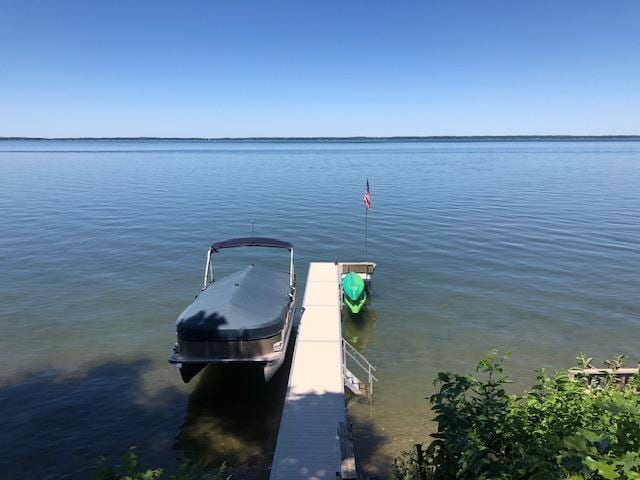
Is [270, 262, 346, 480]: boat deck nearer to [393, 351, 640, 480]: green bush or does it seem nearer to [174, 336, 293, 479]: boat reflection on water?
[174, 336, 293, 479]: boat reflection on water

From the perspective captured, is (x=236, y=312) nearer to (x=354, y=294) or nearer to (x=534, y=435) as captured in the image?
(x=354, y=294)

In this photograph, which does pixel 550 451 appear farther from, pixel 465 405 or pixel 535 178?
pixel 535 178

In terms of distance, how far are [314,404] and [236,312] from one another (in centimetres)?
370

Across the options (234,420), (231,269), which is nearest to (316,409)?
(234,420)

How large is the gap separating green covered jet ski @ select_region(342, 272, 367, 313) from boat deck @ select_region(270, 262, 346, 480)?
1271mm

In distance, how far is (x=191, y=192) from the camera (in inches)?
2473

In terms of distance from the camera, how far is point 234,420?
13852 millimetres

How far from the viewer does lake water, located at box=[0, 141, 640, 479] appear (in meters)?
13.3

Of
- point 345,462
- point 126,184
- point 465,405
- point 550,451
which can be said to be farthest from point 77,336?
point 126,184

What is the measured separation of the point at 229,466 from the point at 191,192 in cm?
5521

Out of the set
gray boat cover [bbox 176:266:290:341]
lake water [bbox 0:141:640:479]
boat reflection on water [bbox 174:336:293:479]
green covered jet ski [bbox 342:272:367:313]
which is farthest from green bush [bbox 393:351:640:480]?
green covered jet ski [bbox 342:272:367:313]

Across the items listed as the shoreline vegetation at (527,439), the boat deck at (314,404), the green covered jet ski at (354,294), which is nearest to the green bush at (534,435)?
the shoreline vegetation at (527,439)

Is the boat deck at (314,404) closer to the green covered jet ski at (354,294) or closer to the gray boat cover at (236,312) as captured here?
the green covered jet ski at (354,294)

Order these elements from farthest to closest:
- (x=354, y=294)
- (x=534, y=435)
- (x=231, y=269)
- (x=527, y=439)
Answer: (x=231, y=269), (x=354, y=294), (x=534, y=435), (x=527, y=439)
